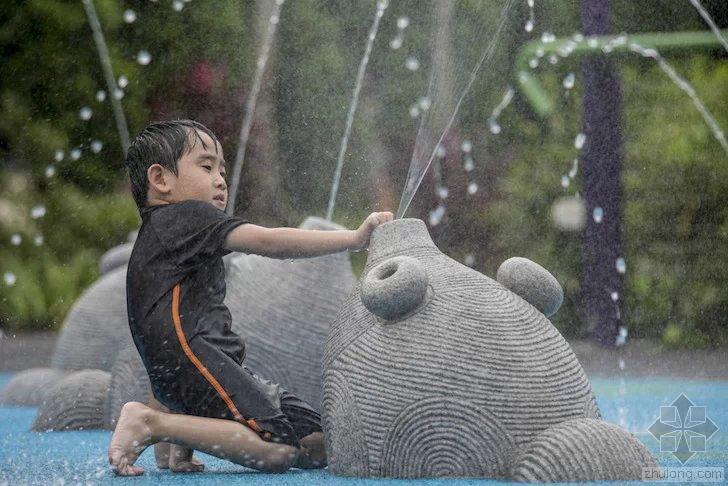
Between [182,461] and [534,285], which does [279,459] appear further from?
[534,285]

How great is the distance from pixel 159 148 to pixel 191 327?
0.57 meters

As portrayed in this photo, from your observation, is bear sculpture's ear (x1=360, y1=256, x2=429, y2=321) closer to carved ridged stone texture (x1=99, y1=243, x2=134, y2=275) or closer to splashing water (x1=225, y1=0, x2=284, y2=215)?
carved ridged stone texture (x1=99, y1=243, x2=134, y2=275)

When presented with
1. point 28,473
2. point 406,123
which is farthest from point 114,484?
point 406,123

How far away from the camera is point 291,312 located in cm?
385

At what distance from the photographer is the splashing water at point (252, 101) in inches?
385

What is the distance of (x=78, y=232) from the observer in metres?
12.1

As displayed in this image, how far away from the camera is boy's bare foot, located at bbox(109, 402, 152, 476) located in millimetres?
2926

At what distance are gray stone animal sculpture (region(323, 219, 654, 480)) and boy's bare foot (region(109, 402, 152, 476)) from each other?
19.8 inches

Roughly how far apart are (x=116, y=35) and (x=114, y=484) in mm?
9672

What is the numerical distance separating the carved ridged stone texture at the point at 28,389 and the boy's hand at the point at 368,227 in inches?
121

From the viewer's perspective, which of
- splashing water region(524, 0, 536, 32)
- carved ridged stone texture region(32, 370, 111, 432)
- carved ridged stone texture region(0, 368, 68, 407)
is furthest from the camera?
splashing water region(524, 0, 536, 32)

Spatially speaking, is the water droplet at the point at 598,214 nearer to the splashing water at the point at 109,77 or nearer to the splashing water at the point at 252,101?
the splashing water at the point at 252,101

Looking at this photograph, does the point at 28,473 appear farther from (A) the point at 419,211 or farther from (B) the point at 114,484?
(A) the point at 419,211

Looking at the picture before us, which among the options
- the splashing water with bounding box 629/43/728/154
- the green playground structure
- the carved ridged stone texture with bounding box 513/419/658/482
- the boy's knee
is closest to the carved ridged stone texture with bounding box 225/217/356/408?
the boy's knee
